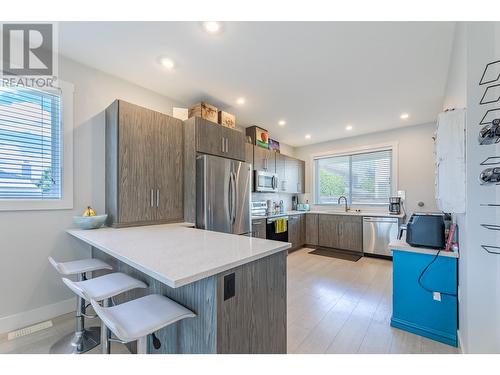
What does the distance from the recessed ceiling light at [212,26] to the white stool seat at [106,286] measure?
2064 millimetres

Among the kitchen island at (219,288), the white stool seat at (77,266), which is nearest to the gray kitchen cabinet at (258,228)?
the kitchen island at (219,288)

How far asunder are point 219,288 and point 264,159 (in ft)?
11.6

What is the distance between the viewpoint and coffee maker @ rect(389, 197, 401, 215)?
424cm

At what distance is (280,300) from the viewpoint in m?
1.46

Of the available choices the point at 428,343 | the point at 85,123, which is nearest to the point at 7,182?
the point at 85,123

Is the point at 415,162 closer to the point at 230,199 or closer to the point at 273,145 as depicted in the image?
the point at 273,145

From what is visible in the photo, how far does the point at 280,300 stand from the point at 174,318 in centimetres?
72

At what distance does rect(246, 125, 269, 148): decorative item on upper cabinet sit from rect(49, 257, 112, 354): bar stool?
3260 mm

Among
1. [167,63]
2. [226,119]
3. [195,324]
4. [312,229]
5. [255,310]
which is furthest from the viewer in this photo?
[312,229]

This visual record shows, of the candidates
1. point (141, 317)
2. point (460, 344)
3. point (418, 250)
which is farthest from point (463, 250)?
point (141, 317)

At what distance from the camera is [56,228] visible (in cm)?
220

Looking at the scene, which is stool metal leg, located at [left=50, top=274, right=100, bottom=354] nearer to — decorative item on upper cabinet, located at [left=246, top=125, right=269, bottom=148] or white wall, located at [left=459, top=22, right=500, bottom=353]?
white wall, located at [left=459, top=22, right=500, bottom=353]

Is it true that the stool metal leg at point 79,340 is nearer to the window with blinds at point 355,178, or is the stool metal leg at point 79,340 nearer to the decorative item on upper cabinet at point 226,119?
the decorative item on upper cabinet at point 226,119
